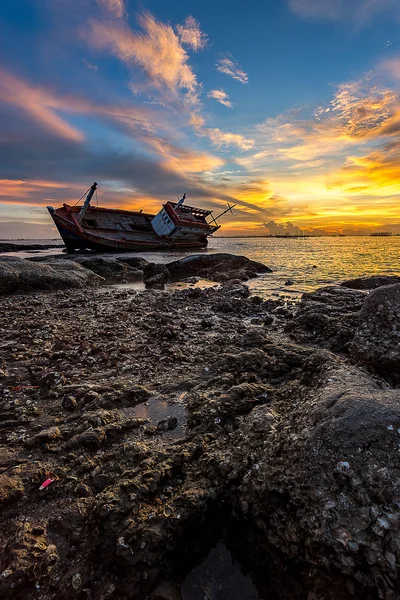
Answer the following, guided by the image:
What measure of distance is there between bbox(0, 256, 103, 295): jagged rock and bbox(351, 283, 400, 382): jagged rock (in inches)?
555

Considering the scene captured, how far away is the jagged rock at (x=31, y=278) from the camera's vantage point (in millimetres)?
13664

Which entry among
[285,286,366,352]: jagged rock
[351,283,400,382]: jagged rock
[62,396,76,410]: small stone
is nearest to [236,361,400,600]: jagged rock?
[351,283,400,382]: jagged rock

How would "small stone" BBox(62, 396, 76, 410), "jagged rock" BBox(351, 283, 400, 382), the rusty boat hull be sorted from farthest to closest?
the rusty boat hull < "jagged rock" BBox(351, 283, 400, 382) < "small stone" BBox(62, 396, 76, 410)

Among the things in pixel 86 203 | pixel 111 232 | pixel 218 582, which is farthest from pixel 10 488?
pixel 111 232

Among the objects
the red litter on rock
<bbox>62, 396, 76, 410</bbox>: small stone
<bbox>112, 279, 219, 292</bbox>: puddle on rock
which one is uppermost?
the red litter on rock

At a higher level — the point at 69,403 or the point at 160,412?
the point at 69,403

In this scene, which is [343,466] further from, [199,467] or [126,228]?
[126,228]

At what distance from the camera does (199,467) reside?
3148 mm

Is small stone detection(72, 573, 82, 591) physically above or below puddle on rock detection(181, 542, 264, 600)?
above

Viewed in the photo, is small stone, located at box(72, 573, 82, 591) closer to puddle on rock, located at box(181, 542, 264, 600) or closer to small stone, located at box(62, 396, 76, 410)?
puddle on rock, located at box(181, 542, 264, 600)

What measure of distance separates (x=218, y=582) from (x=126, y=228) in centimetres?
4999

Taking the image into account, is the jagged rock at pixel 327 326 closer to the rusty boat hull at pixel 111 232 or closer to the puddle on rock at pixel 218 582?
the puddle on rock at pixel 218 582

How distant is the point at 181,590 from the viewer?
2.22 meters

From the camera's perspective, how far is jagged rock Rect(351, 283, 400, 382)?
183 inches
